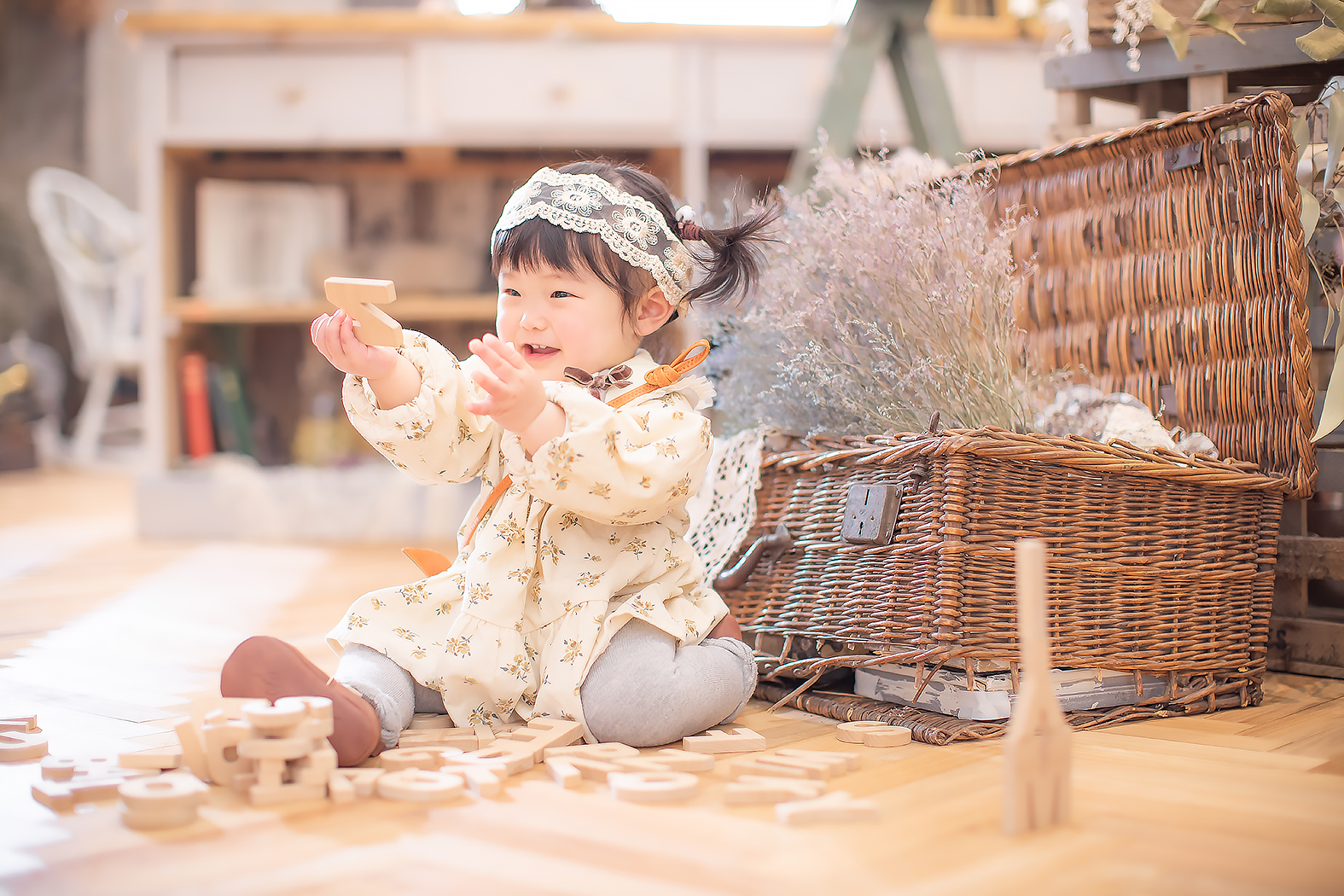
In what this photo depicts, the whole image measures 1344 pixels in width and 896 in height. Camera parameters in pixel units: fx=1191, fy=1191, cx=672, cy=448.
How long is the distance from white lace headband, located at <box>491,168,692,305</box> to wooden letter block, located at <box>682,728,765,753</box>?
0.39 meters

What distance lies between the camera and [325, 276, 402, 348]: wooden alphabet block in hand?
2.97ft

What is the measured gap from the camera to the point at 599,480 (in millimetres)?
906

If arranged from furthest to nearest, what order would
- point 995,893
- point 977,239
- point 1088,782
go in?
point 977,239, point 1088,782, point 995,893

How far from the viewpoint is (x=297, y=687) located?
2.84 ft

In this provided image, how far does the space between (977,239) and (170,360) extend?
1.84 meters

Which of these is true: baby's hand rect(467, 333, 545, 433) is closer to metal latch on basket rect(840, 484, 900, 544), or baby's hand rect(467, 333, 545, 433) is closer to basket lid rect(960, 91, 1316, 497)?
metal latch on basket rect(840, 484, 900, 544)

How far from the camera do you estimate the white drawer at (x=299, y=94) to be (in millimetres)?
2322

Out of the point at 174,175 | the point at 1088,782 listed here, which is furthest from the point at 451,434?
the point at 174,175

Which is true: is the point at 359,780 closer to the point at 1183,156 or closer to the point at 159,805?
the point at 159,805

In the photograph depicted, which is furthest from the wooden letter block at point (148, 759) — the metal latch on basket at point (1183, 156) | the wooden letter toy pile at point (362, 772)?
the metal latch on basket at point (1183, 156)

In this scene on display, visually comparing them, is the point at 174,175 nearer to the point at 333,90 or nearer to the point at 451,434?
the point at 333,90

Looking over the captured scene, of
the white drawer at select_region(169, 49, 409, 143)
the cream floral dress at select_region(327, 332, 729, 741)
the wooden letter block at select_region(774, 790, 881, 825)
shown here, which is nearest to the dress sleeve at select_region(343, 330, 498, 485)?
the cream floral dress at select_region(327, 332, 729, 741)

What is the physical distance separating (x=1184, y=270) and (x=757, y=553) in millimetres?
499

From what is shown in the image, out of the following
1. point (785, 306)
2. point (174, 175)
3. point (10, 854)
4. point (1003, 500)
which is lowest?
point (10, 854)
